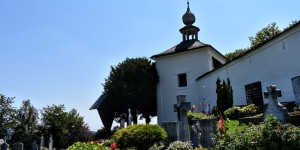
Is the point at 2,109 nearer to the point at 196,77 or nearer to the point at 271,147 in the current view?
the point at 196,77

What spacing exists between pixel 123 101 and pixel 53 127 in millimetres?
7043

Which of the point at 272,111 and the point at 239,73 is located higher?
the point at 239,73

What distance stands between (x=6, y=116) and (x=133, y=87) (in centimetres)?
1335

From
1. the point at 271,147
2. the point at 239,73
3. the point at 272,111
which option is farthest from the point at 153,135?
the point at 239,73

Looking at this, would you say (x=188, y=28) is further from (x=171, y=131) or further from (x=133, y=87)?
(x=171, y=131)

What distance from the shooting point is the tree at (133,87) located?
31375mm

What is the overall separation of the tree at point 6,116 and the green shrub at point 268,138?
92.7 ft

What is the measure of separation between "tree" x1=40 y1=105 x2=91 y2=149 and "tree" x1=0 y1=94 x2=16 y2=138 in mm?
3431

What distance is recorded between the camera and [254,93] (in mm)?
21781

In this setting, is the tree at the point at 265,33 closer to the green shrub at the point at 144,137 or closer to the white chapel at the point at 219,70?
the white chapel at the point at 219,70

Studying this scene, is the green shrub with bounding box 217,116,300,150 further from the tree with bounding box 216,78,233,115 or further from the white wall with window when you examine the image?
the white wall with window

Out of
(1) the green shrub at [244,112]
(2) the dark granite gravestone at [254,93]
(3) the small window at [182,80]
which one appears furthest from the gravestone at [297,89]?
(3) the small window at [182,80]

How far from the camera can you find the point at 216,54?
33.3m

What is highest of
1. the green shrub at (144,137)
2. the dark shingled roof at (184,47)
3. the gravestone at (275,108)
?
the dark shingled roof at (184,47)
